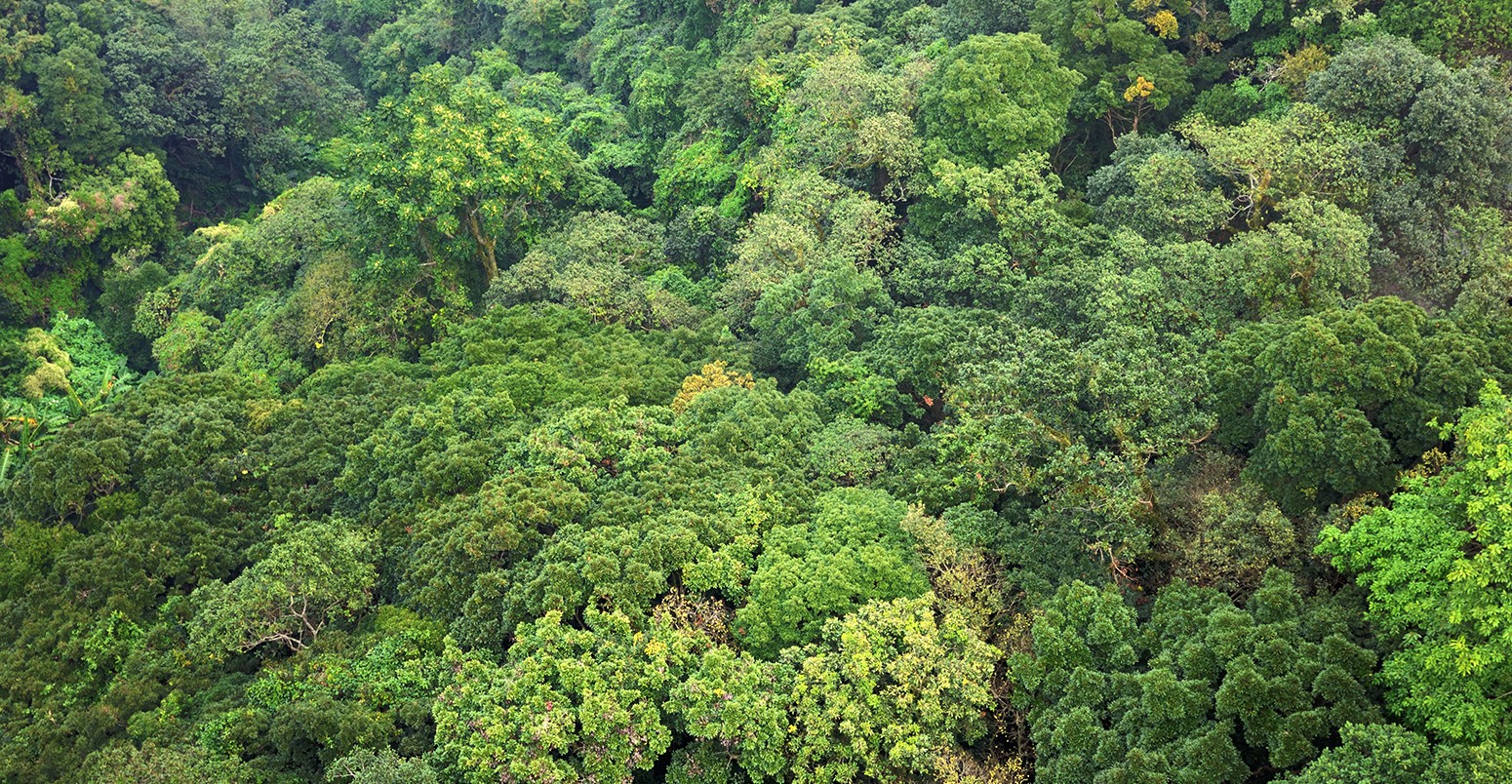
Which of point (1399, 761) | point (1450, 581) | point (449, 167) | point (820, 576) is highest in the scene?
point (1450, 581)

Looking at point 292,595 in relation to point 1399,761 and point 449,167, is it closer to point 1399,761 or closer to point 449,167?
point 449,167

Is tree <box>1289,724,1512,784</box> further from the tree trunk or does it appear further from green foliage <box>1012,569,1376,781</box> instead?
the tree trunk

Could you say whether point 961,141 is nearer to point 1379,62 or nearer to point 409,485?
point 1379,62

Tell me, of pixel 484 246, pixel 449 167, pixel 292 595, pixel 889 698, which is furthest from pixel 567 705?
pixel 484 246

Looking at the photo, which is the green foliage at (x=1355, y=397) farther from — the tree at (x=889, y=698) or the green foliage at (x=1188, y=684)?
the tree at (x=889, y=698)

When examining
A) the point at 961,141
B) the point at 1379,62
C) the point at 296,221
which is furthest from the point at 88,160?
the point at 1379,62

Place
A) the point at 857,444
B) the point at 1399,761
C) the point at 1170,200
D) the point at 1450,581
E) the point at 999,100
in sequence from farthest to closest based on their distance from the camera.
Result: the point at 999,100 < the point at 1170,200 < the point at 857,444 < the point at 1450,581 < the point at 1399,761
